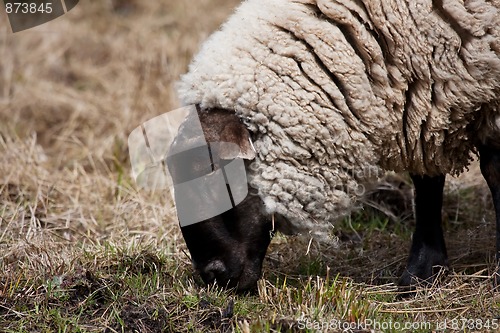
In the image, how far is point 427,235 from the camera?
13.4ft

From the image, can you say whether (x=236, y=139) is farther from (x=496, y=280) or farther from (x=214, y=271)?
(x=496, y=280)

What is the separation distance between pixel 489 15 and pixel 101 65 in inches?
196

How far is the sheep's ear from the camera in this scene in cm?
331


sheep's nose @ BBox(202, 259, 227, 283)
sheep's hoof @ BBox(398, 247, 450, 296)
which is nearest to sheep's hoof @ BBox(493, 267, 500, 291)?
sheep's hoof @ BBox(398, 247, 450, 296)

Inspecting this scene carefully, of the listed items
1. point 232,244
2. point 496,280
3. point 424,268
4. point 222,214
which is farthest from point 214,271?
point 496,280

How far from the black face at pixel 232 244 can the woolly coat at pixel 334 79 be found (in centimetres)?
13

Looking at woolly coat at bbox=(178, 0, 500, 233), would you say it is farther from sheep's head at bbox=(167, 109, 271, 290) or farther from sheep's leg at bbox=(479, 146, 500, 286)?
sheep's leg at bbox=(479, 146, 500, 286)

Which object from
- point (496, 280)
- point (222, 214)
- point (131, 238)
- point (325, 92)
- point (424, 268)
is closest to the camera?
point (325, 92)

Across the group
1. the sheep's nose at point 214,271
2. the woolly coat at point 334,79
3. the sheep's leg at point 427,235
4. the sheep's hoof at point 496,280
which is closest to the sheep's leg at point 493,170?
the sheep's hoof at point 496,280

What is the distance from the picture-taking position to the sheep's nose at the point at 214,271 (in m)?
3.49

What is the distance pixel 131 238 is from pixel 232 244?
1041 millimetres

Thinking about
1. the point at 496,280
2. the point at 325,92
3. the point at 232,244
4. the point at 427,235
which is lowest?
the point at 427,235

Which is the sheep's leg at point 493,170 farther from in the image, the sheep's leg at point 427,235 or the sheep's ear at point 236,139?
the sheep's ear at point 236,139

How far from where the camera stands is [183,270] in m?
3.87
